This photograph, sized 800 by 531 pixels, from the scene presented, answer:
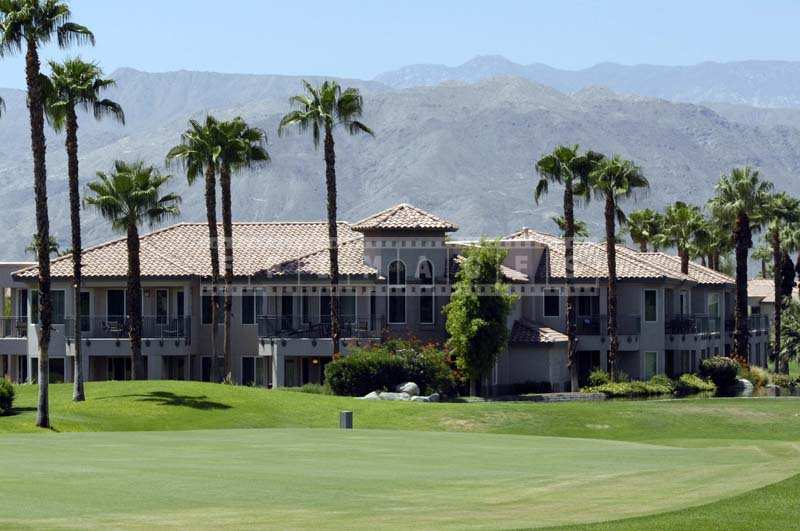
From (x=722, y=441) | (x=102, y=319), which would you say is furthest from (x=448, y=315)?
(x=722, y=441)

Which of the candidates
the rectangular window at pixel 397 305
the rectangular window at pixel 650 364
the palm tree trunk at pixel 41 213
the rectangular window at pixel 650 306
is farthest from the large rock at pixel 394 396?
the rectangular window at pixel 650 306

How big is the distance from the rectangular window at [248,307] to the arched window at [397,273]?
6265mm

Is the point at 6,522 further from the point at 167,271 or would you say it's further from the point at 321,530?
the point at 167,271

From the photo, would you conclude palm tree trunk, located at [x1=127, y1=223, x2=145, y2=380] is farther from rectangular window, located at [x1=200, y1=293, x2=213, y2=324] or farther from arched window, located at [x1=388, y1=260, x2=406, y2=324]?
arched window, located at [x1=388, y1=260, x2=406, y2=324]

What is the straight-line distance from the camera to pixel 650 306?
252ft

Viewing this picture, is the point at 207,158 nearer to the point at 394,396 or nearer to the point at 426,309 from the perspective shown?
the point at 426,309

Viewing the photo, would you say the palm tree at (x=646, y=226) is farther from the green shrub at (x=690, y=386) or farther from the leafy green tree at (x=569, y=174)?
the leafy green tree at (x=569, y=174)

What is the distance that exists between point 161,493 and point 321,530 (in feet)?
13.8

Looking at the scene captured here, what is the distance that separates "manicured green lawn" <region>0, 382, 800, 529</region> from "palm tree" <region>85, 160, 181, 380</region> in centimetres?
914

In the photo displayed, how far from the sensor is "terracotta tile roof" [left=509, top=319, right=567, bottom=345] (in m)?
69.6

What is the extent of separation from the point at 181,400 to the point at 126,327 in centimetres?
1557

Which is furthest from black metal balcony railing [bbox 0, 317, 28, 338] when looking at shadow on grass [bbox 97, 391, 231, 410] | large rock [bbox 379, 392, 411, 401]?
large rock [bbox 379, 392, 411, 401]

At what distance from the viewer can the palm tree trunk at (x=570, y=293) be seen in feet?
229

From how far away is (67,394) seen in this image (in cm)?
5575
